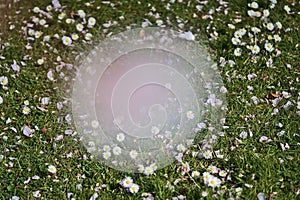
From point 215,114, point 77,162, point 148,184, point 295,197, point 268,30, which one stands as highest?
point 268,30

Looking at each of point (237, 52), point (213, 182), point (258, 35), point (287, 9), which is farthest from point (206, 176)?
point (287, 9)

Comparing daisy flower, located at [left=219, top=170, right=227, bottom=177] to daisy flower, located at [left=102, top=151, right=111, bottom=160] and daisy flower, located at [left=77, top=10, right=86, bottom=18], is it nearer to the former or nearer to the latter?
daisy flower, located at [left=102, top=151, right=111, bottom=160]

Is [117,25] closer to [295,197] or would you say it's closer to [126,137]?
[126,137]

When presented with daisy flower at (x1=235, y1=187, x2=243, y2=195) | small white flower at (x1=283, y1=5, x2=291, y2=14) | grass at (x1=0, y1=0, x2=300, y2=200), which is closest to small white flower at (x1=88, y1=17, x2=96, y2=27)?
grass at (x1=0, y1=0, x2=300, y2=200)

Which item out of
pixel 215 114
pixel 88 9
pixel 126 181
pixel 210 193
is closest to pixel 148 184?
pixel 126 181

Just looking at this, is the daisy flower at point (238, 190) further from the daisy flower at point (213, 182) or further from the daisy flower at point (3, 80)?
the daisy flower at point (3, 80)

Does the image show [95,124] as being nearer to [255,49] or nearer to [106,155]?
[106,155]
